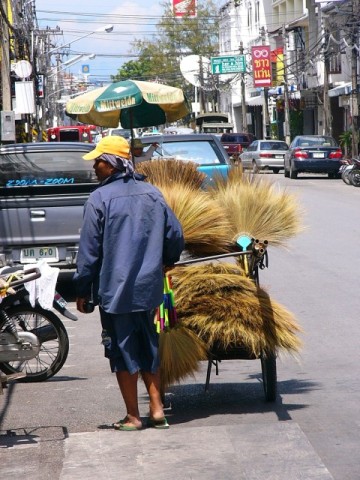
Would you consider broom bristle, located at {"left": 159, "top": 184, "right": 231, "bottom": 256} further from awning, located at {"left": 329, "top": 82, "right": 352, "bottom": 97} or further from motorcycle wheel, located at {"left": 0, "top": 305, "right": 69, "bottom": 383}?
awning, located at {"left": 329, "top": 82, "right": 352, "bottom": 97}

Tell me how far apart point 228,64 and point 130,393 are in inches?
2399

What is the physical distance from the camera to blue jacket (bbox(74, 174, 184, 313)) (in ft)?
19.8

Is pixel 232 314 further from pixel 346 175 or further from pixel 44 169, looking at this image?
pixel 346 175

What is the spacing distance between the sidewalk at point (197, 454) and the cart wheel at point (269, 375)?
1.67ft

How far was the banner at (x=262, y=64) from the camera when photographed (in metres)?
57.8

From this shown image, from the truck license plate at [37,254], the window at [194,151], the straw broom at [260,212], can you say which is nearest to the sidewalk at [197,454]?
the straw broom at [260,212]

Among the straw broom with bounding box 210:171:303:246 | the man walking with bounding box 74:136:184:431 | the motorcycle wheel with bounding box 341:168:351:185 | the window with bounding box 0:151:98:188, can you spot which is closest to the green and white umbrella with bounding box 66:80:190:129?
the straw broom with bounding box 210:171:303:246

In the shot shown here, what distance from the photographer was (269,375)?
22.3 ft

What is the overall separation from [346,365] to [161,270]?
253cm

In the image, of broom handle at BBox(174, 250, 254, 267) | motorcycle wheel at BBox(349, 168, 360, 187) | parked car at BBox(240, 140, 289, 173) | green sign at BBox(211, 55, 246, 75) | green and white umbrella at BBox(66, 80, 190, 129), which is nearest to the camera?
broom handle at BBox(174, 250, 254, 267)

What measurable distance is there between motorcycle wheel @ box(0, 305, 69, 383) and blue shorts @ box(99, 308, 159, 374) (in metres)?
1.63

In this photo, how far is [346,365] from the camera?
8102 millimetres

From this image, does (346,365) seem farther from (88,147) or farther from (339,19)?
(339,19)

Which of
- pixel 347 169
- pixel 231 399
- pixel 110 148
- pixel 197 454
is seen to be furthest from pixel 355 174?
pixel 197 454
